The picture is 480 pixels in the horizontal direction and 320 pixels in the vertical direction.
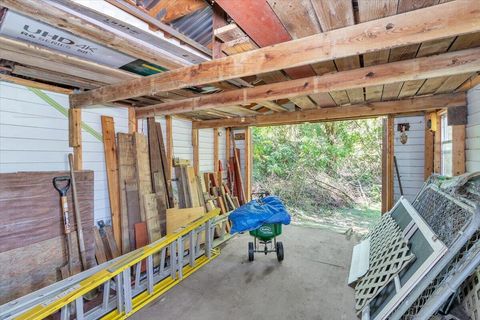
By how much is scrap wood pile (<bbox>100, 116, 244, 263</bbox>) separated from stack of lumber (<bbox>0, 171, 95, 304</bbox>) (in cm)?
53

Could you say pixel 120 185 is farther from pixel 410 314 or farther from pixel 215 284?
pixel 410 314

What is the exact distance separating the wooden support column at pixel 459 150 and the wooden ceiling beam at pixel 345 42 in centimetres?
233

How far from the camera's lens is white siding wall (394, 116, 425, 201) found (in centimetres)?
396

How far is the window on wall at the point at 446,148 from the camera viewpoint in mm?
3410

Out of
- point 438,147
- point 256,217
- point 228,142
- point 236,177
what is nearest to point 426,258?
point 256,217

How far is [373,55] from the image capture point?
1994 millimetres

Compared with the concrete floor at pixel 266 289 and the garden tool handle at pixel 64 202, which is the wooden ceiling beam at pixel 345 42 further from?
the concrete floor at pixel 266 289

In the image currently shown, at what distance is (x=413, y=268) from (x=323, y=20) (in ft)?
6.73

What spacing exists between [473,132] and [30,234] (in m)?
4.85

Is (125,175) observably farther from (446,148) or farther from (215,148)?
(446,148)

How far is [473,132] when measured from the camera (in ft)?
8.87

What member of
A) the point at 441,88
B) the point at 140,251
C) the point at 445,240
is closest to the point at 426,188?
the point at 441,88

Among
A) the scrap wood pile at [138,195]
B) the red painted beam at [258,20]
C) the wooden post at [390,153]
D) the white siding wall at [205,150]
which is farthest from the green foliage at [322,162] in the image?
the red painted beam at [258,20]

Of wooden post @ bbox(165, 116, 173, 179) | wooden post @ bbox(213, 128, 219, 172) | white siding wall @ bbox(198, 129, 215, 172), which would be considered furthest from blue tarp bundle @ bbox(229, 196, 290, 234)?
wooden post @ bbox(213, 128, 219, 172)
